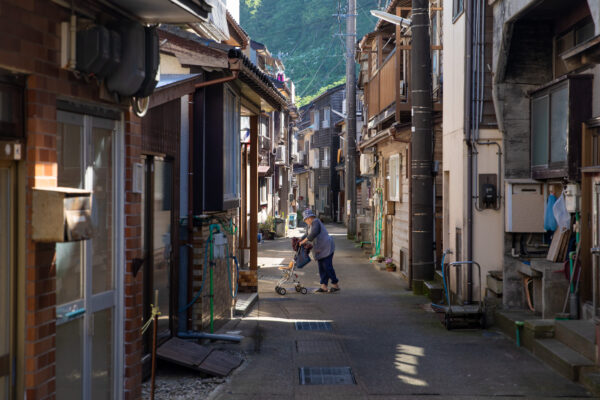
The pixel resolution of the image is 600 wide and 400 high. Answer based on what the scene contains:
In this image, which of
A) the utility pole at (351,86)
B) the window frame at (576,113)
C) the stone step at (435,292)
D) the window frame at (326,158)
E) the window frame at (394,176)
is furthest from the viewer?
the window frame at (326,158)

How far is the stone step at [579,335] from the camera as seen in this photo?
8.30 m

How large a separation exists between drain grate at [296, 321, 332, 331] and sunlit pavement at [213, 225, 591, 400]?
0.15m

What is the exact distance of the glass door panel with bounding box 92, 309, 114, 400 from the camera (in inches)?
215

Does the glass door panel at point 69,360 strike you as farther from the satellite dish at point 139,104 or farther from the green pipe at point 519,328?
the green pipe at point 519,328

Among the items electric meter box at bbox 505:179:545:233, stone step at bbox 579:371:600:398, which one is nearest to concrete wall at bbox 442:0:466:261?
electric meter box at bbox 505:179:545:233

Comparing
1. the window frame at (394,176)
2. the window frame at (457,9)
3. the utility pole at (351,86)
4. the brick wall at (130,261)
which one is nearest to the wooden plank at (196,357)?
the brick wall at (130,261)

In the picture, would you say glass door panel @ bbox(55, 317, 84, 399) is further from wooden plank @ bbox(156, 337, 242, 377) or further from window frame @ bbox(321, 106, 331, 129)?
window frame @ bbox(321, 106, 331, 129)

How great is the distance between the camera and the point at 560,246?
10.5 meters

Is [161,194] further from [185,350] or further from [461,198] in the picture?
[461,198]

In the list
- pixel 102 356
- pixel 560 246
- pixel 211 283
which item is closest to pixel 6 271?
pixel 102 356

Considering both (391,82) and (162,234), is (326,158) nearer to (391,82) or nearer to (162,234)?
(391,82)

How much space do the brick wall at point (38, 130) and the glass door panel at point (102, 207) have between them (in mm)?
774

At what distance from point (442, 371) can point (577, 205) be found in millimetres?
3301

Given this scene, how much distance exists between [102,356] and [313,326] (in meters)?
6.56
